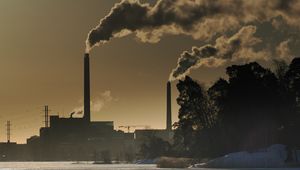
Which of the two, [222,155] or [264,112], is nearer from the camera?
[264,112]

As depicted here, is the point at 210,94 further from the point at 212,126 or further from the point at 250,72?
the point at 250,72

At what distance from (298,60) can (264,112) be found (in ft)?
45.4

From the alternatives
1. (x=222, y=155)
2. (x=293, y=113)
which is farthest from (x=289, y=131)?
(x=222, y=155)

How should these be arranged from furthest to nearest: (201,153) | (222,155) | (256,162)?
(201,153)
(222,155)
(256,162)

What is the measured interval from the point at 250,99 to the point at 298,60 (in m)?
13.8

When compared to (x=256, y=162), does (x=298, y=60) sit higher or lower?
higher

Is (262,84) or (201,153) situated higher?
(262,84)

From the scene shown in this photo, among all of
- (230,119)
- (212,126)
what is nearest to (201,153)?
(212,126)

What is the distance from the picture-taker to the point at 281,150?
17225cm

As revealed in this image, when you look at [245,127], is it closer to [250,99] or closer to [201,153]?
[250,99]

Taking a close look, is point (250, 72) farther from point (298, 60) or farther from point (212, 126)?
point (212, 126)

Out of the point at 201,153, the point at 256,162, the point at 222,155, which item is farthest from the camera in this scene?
the point at 201,153

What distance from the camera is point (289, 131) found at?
176 metres

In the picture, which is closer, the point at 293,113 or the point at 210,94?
the point at 293,113
